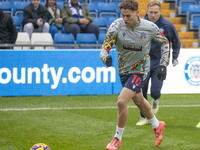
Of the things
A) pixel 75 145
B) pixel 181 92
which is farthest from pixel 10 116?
pixel 181 92

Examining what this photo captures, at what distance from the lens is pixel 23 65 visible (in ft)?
37.3

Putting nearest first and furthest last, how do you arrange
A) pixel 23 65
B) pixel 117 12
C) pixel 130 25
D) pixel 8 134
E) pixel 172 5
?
pixel 130 25
pixel 8 134
pixel 23 65
pixel 117 12
pixel 172 5

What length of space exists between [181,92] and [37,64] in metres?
4.25

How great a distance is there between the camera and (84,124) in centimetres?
781

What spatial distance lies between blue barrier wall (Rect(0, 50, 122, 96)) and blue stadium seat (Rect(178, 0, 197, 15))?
23.6ft

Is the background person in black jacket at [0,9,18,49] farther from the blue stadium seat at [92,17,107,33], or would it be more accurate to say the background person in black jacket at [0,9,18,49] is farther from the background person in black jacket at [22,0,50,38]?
the blue stadium seat at [92,17,107,33]

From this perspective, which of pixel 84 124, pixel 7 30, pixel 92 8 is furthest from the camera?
pixel 92 8

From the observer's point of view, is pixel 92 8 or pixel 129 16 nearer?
pixel 129 16

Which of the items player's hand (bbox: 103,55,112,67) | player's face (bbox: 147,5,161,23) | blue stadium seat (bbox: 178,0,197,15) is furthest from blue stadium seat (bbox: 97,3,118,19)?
player's hand (bbox: 103,55,112,67)

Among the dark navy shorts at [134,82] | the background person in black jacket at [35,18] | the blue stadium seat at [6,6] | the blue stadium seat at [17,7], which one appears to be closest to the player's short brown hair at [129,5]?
the dark navy shorts at [134,82]

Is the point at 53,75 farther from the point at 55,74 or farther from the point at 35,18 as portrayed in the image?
the point at 35,18

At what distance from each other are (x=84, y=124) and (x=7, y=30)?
5687 millimetres

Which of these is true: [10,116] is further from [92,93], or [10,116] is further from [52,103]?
[92,93]

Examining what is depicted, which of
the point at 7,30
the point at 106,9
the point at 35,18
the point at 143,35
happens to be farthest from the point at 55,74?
the point at 143,35
